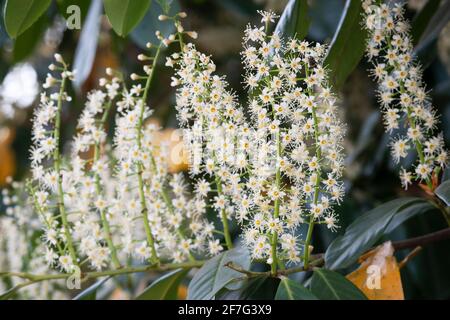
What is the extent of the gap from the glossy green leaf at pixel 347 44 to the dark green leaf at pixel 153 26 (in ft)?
0.66

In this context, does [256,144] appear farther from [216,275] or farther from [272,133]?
[216,275]

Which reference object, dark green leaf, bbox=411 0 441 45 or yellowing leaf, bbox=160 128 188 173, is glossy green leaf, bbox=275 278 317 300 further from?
→ dark green leaf, bbox=411 0 441 45

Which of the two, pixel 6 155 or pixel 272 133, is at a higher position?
pixel 6 155

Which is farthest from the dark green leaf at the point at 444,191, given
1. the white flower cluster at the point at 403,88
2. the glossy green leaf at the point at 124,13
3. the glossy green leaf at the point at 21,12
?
the glossy green leaf at the point at 21,12

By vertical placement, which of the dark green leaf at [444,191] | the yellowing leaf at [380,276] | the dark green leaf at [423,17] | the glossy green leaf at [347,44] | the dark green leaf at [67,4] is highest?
the dark green leaf at [67,4]

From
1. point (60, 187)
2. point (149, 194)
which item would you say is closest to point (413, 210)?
point (149, 194)

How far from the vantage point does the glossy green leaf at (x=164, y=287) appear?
2.84 ft

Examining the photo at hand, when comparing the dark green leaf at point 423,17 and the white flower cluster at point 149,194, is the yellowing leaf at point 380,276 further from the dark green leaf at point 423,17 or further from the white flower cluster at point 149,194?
the dark green leaf at point 423,17

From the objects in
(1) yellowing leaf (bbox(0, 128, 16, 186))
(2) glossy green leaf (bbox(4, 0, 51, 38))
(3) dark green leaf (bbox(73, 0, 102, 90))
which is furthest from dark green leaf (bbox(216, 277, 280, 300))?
(1) yellowing leaf (bbox(0, 128, 16, 186))

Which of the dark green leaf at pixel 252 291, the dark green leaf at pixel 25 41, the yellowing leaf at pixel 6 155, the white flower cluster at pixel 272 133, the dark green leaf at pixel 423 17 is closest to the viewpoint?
the white flower cluster at pixel 272 133

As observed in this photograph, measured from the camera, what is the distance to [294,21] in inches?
29.8

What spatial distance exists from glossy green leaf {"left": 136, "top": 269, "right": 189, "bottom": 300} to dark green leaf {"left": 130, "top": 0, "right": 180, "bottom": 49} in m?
0.31

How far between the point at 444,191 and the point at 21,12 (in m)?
0.52
